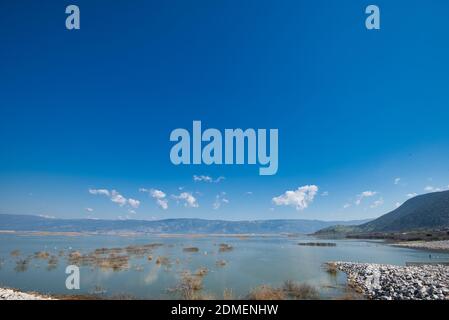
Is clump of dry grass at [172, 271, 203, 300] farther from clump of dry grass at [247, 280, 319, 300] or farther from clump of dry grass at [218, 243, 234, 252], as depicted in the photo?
clump of dry grass at [218, 243, 234, 252]

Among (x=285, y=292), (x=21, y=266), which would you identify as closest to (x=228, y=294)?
(x=285, y=292)

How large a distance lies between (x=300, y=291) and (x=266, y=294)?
3041 millimetres

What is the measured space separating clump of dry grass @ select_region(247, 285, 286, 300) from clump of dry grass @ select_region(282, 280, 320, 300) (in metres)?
0.67

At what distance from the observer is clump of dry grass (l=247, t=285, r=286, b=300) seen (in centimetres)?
2147

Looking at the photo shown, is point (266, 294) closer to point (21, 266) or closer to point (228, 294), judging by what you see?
point (228, 294)

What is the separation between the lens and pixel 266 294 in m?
22.1

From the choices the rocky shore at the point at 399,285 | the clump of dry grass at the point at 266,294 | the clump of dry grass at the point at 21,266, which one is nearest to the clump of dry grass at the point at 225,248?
the clump of dry grass at the point at 21,266

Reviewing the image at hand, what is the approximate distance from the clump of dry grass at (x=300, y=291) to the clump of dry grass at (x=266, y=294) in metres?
0.67

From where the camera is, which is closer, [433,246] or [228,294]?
[228,294]

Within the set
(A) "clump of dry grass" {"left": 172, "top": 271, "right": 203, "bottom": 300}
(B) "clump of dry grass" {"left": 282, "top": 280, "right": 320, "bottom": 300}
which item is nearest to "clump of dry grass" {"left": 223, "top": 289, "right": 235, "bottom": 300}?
(A) "clump of dry grass" {"left": 172, "top": 271, "right": 203, "bottom": 300}

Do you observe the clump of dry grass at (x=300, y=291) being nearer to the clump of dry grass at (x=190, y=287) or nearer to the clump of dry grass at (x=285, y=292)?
the clump of dry grass at (x=285, y=292)
